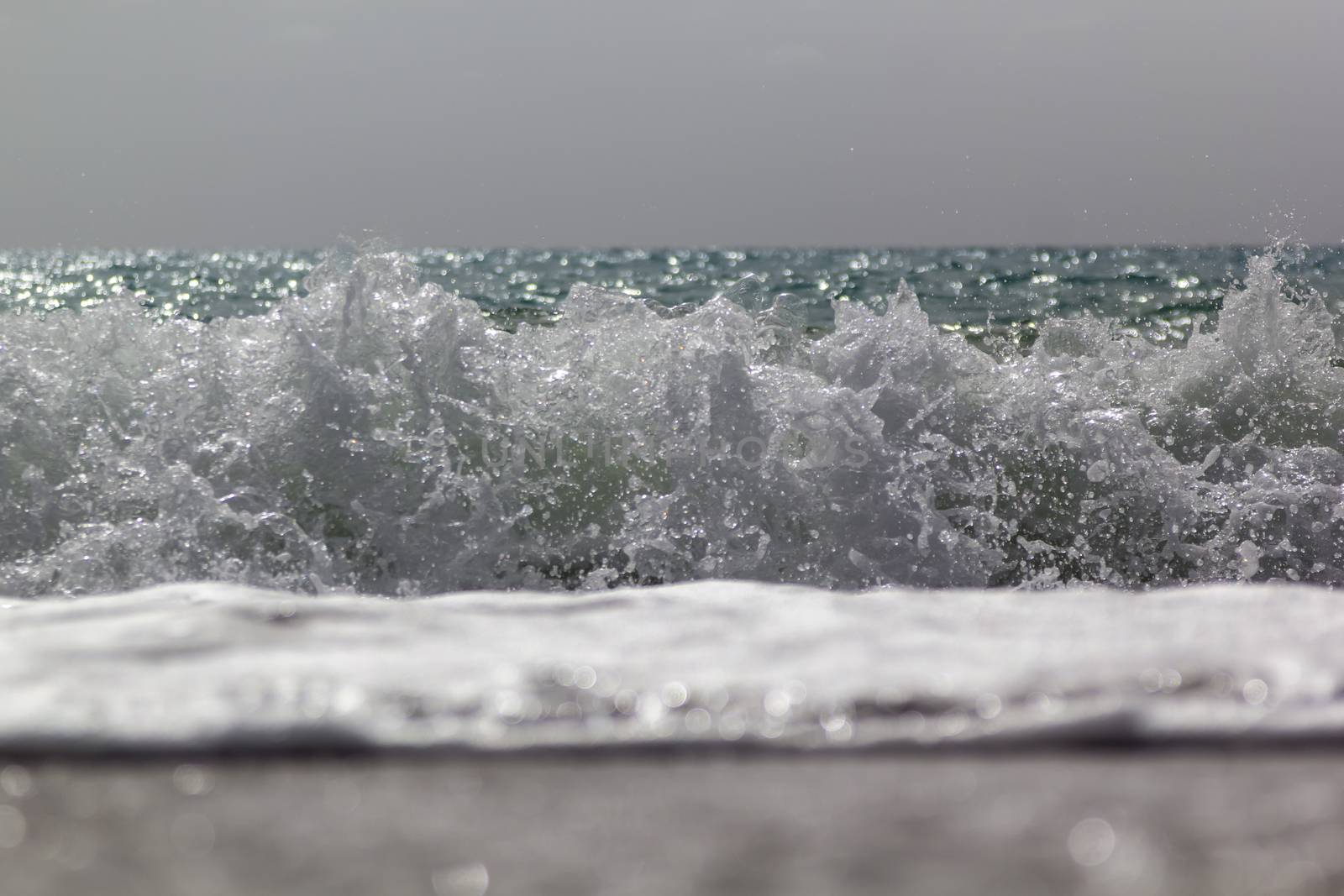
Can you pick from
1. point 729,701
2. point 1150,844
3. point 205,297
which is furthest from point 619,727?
point 205,297

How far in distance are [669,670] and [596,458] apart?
2122 millimetres

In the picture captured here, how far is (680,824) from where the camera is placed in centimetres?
77

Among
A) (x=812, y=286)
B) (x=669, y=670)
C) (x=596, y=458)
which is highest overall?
(x=669, y=670)

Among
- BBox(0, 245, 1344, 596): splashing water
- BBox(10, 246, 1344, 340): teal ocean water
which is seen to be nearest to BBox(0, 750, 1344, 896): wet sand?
BBox(0, 245, 1344, 596): splashing water

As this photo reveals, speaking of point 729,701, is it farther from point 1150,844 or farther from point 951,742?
point 1150,844

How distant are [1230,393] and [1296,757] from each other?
10.2 ft

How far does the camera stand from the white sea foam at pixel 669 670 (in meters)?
0.91

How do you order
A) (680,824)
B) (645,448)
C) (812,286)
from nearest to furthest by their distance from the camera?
1. (680,824)
2. (645,448)
3. (812,286)

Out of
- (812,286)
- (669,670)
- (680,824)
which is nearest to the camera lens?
(680,824)

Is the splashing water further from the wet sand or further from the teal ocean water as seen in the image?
the wet sand

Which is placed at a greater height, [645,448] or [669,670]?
[669,670]

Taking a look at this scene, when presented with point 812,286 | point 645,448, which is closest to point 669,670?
point 645,448

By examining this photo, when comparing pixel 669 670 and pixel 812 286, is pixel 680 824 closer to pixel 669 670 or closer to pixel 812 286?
pixel 669 670

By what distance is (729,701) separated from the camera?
962 mm
